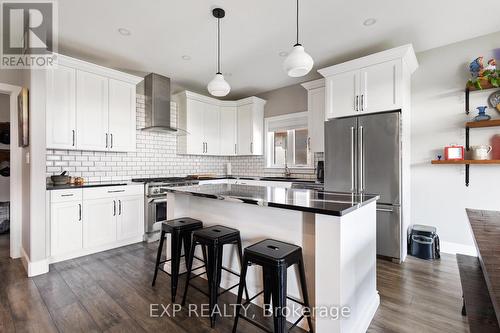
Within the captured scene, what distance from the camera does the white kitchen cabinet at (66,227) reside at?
2846 mm

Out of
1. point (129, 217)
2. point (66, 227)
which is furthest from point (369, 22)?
point (66, 227)

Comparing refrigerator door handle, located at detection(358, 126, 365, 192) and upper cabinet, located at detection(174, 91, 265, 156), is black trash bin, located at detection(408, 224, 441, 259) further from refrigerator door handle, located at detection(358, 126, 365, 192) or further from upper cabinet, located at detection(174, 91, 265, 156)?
upper cabinet, located at detection(174, 91, 265, 156)

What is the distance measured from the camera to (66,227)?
294cm

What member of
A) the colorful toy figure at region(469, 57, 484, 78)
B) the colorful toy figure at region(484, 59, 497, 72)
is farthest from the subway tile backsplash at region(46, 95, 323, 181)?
the colorful toy figure at region(484, 59, 497, 72)

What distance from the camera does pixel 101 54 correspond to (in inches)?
136

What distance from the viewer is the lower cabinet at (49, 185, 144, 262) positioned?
2883mm

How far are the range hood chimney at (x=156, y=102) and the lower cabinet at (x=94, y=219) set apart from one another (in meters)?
Answer: 1.17

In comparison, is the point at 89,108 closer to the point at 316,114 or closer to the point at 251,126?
the point at 251,126

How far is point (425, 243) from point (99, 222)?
4193mm

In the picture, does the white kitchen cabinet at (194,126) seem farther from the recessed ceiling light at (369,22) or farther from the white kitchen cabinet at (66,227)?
the recessed ceiling light at (369,22)

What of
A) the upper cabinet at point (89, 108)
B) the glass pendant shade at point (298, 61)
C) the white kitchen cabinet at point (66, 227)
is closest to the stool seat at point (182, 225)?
the white kitchen cabinet at point (66, 227)

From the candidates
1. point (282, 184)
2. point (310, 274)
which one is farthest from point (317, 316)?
point (282, 184)

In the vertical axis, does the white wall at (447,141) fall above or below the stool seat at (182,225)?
above

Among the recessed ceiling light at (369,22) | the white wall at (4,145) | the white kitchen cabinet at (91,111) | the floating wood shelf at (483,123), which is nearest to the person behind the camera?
the recessed ceiling light at (369,22)
